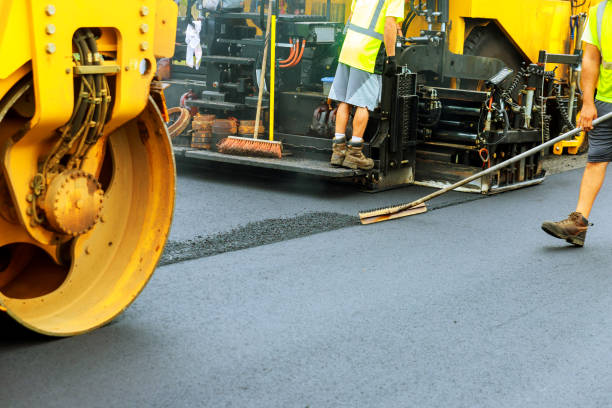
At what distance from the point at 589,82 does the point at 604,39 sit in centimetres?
29

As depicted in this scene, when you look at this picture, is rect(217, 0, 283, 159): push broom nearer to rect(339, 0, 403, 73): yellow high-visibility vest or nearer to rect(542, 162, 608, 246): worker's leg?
rect(339, 0, 403, 73): yellow high-visibility vest

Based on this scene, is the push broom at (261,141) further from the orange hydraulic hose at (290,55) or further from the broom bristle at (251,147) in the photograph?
the orange hydraulic hose at (290,55)

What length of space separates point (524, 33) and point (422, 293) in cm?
551

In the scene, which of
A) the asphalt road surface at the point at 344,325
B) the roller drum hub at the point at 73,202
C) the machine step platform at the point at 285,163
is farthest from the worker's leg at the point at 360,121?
the roller drum hub at the point at 73,202

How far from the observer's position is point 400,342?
12.4 feet

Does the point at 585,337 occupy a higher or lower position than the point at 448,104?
lower

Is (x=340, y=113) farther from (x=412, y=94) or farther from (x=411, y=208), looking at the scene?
(x=411, y=208)

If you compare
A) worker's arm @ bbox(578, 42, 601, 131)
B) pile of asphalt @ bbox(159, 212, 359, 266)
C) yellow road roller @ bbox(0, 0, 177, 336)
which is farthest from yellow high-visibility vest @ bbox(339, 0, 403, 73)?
yellow road roller @ bbox(0, 0, 177, 336)

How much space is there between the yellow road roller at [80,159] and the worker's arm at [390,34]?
11.8 ft

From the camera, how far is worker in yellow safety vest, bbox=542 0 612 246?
564 cm

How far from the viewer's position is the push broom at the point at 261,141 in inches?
301

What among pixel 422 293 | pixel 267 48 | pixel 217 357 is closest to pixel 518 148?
pixel 267 48

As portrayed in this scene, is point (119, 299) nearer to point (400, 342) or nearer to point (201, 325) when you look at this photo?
point (201, 325)

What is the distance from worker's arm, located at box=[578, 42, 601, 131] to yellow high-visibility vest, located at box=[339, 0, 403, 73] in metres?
1.90
